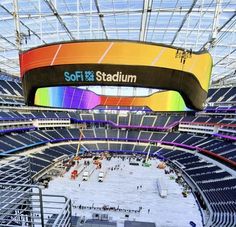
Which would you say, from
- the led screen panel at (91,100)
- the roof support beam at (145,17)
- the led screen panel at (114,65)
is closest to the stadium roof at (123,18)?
the roof support beam at (145,17)

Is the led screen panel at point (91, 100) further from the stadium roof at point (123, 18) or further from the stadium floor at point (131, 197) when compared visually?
the stadium floor at point (131, 197)

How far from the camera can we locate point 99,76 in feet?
11.0

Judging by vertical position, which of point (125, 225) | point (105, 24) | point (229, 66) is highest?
point (105, 24)

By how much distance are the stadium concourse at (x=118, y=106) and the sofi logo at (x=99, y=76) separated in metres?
0.02

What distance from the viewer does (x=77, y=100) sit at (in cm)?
698

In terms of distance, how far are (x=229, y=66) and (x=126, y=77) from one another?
34.8m

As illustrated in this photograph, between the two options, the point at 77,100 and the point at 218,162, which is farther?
the point at 218,162

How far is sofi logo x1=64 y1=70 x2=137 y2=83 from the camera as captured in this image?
3312mm

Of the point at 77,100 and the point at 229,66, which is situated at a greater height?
the point at 229,66

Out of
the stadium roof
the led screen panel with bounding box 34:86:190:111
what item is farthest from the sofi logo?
the stadium roof

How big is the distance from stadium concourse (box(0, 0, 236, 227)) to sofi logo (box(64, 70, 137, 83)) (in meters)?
0.02

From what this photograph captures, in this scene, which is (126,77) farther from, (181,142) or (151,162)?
(181,142)

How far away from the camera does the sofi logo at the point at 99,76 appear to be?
3312 millimetres

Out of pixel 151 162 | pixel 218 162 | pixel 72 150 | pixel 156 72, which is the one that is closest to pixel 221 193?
pixel 218 162
